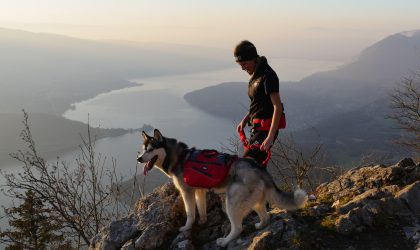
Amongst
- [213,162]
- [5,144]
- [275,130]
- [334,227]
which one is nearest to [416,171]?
[334,227]

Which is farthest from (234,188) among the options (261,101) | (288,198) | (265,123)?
(261,101)

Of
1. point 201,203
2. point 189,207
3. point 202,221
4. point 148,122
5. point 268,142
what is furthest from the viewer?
point 148,122

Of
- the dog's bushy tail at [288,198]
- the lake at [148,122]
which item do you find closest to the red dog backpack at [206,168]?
the dog's bushy tail at [288,198]

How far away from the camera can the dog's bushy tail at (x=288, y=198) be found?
21.8 ft

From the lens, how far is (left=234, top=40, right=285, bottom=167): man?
21.6 ft

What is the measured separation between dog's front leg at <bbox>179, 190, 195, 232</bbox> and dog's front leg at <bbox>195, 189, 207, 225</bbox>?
0.51ft

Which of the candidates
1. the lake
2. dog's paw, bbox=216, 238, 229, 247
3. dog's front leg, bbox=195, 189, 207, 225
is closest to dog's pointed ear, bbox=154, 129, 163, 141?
dog's front leg, bbox=195, 189, 207, 225

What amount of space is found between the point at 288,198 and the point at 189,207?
226cm

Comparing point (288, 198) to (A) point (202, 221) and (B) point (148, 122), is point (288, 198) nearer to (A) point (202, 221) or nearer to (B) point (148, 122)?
(A) point (202, 221)

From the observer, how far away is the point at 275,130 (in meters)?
6.68

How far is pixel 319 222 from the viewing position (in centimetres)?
721

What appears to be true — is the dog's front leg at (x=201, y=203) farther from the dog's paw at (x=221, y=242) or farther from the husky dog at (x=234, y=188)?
the dog's paw at (x=221, y=242)

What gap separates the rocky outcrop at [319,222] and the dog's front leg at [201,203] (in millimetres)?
185

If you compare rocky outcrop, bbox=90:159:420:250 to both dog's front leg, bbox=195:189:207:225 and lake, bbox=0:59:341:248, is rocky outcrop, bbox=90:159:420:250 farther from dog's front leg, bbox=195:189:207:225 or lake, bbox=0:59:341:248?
lake, bbox=0:59:341:248
